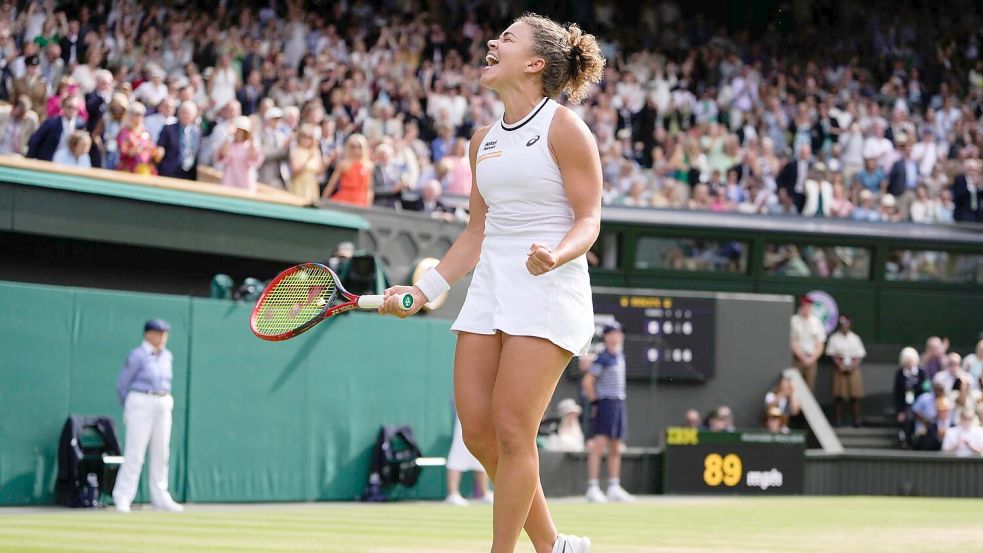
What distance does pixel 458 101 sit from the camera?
22.9m

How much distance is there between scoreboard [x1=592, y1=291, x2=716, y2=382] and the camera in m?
20.3

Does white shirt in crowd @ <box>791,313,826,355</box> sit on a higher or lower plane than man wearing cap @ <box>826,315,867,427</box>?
higher

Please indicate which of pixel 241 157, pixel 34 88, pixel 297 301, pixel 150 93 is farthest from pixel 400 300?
pixel 150 93

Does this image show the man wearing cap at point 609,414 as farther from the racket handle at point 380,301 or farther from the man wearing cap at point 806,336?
the racket handle at point 380,301

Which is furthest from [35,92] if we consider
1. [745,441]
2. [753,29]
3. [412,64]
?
[753,29]

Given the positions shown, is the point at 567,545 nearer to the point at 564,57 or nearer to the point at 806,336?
the point at 564,57


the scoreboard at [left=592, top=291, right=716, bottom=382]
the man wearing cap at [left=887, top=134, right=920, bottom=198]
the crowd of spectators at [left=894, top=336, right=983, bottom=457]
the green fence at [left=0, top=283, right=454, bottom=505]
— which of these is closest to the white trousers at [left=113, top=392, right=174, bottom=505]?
the green fence at [left=0, top=283, right=454, bottom=505]

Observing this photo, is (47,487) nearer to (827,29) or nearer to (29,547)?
(29,547)

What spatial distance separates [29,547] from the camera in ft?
26.6

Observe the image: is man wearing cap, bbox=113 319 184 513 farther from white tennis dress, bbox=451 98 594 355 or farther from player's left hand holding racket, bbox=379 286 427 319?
white tennis dress, bbox=451 98 594 355

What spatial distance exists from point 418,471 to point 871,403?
9.75 metres

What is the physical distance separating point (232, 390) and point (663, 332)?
7392mm

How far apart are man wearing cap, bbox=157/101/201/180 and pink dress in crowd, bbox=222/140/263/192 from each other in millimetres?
385

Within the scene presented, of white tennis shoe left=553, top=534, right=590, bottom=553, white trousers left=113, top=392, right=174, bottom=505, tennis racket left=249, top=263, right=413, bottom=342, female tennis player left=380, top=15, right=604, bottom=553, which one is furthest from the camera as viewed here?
white trousers left=113, top=392, right=174, bottom=505
